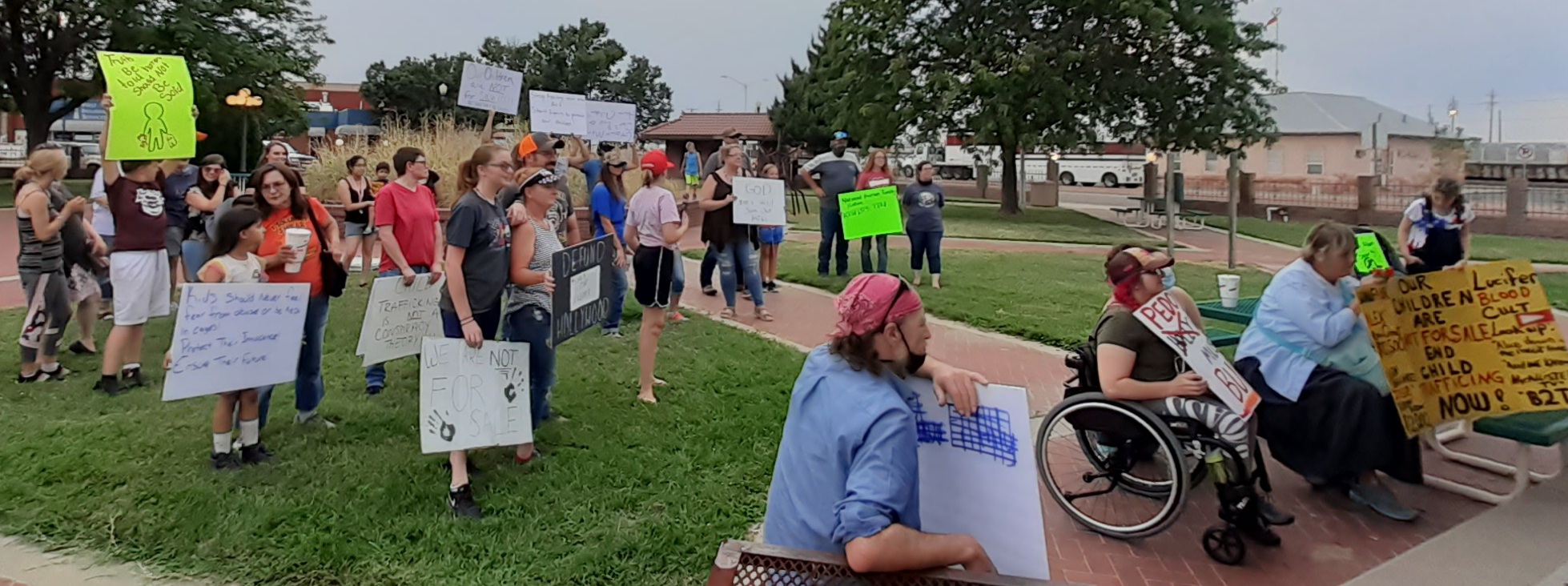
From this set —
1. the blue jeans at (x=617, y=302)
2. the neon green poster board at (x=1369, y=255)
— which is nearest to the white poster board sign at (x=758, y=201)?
the blue jeans at (x=617, y=302)

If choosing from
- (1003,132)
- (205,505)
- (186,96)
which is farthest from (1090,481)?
(1003,132)

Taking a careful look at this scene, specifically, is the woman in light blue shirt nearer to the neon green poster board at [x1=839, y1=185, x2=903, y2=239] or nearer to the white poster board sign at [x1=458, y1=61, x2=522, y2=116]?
the neon green poster board at [x1=839, y1=185, x2=903, y2=239]

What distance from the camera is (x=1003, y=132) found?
26.1m

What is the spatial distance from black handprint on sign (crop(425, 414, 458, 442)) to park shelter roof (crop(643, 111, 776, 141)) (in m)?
43.5

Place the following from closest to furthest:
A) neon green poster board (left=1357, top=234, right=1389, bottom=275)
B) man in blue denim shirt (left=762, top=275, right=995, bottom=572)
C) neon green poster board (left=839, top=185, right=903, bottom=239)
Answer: man in blue denim shirt (left=762, top=275, right=995, bottom=572)
neon green poster board (left=1357, top=234, right=1389, bottom=275)
neon green poster board (left=839, top=185, right=903, bottom=239)

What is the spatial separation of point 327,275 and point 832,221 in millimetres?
7248

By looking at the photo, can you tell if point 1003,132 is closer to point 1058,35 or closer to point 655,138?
point 1058,35

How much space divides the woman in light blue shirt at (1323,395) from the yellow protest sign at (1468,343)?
14 centimetres

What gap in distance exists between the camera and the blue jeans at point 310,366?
555 cm

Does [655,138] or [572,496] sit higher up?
[655,138]

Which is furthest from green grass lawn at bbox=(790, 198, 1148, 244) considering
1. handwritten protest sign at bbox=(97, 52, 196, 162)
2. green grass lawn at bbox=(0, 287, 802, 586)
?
handwritten protest sign at bbox=(97, 52, 196, 162)

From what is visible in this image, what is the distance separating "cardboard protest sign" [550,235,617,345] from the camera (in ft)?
16.3

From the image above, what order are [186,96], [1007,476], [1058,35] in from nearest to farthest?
[1007,476], [186,96], [1058,35]

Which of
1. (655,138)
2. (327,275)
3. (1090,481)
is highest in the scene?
(655,138)
